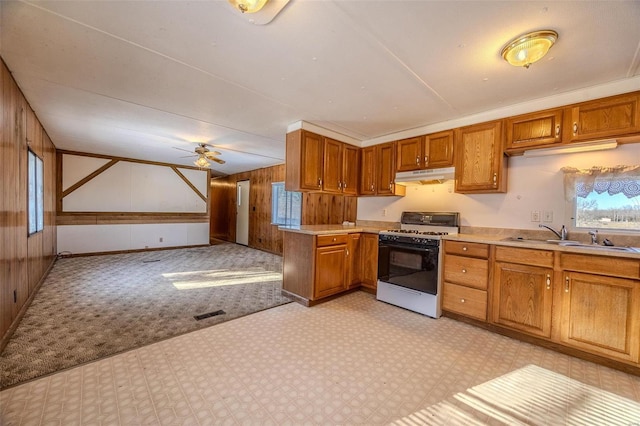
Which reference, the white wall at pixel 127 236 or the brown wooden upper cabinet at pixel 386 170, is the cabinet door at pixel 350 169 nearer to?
the brown wooden upper cabinet at pixel 386 170

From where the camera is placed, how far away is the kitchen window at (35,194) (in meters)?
3.14

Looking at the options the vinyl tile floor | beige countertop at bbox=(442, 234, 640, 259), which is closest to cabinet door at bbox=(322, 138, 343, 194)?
Result: beige countertop at bbox=(442, 234, 640, 259)

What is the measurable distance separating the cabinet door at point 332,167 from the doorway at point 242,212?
4.64 metres

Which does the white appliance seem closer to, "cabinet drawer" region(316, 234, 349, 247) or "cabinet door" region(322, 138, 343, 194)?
"cabinet drawer" region(316, 234, 349, 247)

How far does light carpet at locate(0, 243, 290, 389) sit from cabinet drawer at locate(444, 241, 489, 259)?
2091 mm

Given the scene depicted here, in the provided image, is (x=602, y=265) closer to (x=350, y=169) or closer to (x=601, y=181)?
(x=601, y=181)

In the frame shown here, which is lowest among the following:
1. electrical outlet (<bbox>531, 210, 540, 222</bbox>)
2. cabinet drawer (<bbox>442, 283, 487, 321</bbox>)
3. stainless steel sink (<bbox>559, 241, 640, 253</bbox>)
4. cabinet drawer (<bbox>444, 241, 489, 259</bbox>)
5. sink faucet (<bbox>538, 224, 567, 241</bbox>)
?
cabinet drawer (<bbox>442, 283, 487, 321</bbox>)

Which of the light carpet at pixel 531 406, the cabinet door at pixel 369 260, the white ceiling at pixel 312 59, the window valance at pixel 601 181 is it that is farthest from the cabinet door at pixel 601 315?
the cabinet door at pixel 369 260

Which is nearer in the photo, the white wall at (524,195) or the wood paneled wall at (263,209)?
the white wall at (524,195)

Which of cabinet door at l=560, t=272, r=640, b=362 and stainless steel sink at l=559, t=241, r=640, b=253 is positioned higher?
stainless steel sink at l=559, t=241, r=640, b=253

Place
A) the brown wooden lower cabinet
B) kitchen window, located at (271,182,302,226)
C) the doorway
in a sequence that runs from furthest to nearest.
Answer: the doorway
kitchen window, located at (271,182,302,226)
the brown wooden lower cabinet

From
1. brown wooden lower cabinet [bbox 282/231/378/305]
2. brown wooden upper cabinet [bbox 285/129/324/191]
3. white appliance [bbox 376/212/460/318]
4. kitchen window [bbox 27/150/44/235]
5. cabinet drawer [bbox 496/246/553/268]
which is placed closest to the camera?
cabinet drawer [bbox 496/246/553/268]

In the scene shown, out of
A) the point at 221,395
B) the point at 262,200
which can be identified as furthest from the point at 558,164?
the point at 262,200

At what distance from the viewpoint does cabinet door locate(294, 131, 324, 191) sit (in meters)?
3.52
